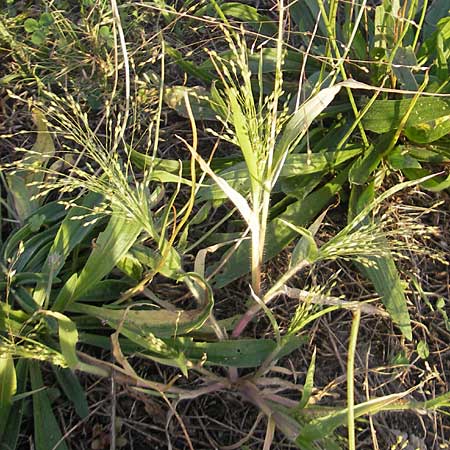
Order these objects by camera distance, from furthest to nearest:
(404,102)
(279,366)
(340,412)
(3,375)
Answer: (404,102) → (279,366) → (3,375) → (340,412)

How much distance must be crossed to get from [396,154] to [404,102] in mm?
117

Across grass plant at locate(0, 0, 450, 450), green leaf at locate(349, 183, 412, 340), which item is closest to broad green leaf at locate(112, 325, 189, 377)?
grass plant at locate(0, 0, 450, 450)

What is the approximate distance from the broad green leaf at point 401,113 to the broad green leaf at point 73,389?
2.81ft

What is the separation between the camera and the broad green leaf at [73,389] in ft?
4.16

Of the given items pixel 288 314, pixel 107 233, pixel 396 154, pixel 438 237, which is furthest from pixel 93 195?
pixel 438 237

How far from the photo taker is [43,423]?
4.07 feet

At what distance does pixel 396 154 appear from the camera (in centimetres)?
149

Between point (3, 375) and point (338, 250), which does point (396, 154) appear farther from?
point (3, 375)

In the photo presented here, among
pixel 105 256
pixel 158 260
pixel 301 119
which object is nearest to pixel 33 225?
pixel 105 256

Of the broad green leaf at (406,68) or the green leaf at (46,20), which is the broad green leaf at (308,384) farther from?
the green leaf at (46,20)

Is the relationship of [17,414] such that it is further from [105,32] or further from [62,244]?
[105,32]

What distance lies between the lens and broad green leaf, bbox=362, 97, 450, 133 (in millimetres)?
1427

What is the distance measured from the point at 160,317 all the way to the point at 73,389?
0.22 metres

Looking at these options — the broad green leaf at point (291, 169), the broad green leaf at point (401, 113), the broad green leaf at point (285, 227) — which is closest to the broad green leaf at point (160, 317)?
the broad green leaf at point (285, 227)
